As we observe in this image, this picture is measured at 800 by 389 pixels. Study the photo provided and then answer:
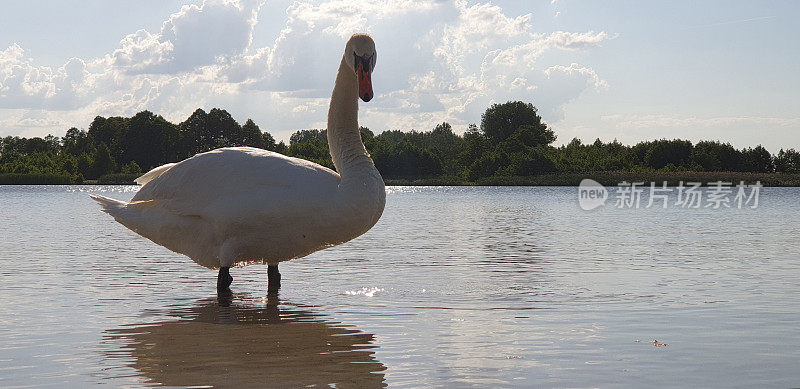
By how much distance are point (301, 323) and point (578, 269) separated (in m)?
6.13

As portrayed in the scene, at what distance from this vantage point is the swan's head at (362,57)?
355 inches

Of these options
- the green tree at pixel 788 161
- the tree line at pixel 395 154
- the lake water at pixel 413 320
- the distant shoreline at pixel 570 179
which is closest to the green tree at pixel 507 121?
the tree line at pixel 395 154

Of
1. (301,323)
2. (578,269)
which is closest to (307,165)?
(301,323)

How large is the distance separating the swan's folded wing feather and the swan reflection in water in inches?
42.5

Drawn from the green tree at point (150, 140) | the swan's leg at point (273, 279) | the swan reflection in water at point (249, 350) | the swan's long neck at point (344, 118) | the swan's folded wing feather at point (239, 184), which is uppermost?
the green tree at point (150, 140)

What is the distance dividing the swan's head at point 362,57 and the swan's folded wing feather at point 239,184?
1.07 meters

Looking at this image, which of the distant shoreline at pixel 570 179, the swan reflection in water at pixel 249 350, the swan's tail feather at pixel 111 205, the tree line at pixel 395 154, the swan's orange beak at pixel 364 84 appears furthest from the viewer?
the tree line at pixel 395 154

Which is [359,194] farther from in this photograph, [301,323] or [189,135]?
[189,135]

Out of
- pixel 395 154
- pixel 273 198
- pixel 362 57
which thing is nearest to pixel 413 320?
pixel 273 198

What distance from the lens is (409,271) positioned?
44.1ft

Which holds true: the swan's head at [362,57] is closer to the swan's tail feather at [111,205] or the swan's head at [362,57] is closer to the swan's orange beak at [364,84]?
the swan's orange beak at [364,84]

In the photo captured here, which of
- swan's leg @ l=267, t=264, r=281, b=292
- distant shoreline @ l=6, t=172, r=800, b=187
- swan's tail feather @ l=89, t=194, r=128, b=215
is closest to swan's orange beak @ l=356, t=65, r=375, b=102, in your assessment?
swan's leg @ l=267, t=264, r=281, b=292

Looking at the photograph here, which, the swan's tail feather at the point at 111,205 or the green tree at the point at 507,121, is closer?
the swan's tail feather at the point at 111,205

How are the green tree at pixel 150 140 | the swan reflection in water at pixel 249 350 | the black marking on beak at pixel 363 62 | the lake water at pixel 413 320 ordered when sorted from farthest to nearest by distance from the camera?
1. the green tree at pixel 150 140
2. the black marking on beak at pixel 363 62
3. the lake water at pixel 413 320
4. the swan reflection in water at pixel 249 350
